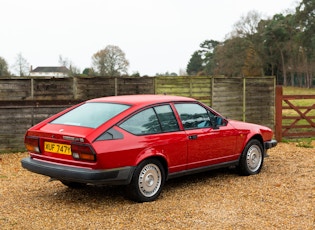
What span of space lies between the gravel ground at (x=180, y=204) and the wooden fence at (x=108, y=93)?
2670 mm

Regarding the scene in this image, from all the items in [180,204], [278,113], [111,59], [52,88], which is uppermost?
[111,59]

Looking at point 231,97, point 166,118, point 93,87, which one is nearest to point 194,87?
point 231,97

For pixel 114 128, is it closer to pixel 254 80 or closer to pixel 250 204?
pixel 250 204

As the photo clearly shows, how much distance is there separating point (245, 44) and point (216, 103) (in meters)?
53.0

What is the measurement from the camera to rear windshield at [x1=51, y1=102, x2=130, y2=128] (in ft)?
18.3

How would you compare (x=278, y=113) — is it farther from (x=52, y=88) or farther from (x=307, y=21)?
(x=307, y=21)

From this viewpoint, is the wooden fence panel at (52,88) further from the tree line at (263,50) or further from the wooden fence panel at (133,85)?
the tree line at (263,50)

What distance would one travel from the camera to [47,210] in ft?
17.4

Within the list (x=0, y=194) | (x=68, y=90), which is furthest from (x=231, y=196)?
(x=68, y=90)

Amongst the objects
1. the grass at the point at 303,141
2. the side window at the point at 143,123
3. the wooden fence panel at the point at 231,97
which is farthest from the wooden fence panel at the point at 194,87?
the side window at the point at 143,123

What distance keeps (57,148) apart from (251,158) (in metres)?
3.63

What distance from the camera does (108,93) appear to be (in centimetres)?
1184

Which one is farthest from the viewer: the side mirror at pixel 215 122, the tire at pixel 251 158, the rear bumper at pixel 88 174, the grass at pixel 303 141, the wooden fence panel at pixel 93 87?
the wooden fence panel at pixel 93 87

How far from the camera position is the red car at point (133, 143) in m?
5.22
